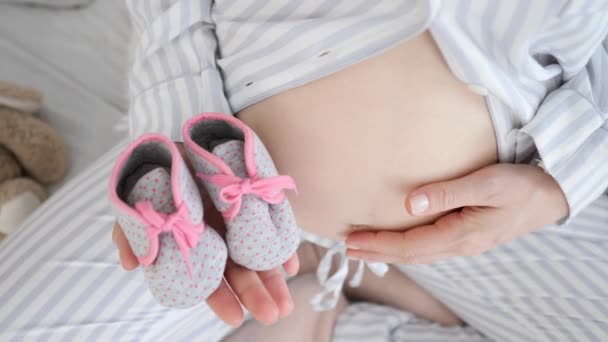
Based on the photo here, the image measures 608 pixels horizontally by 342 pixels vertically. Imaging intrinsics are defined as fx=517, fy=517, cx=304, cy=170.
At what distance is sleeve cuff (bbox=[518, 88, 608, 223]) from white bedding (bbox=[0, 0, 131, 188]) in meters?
0.83

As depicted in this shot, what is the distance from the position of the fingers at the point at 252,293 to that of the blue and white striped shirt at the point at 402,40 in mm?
224

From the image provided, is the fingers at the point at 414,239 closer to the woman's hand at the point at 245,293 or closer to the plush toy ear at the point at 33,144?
the woman's hand at the point at 245,293

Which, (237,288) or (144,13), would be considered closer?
(237,288)

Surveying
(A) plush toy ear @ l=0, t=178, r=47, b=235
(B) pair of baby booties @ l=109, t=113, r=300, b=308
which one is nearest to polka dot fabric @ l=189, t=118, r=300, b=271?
(B) pair of baby booties @ l=109, t=113, r=300, b=308

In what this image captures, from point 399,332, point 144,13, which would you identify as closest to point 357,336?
point 399,332

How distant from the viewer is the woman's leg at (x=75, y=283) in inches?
29.1

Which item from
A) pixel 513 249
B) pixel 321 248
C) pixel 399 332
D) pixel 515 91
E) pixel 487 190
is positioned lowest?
pixel 399 332

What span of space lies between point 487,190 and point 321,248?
42 centimetres

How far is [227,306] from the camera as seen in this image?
630mm

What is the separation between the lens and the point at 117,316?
0.77 meters

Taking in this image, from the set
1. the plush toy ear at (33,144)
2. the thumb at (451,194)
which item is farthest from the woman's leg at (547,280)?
the plush toy ear at (33,144)

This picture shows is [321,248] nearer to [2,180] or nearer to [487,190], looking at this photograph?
[487,190]

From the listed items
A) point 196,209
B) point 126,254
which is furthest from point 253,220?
point 126,254

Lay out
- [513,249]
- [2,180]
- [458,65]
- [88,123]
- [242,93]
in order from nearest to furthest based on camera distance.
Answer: [458,65] < [242,93] < [513,249] < [2,180] < [88,123]
